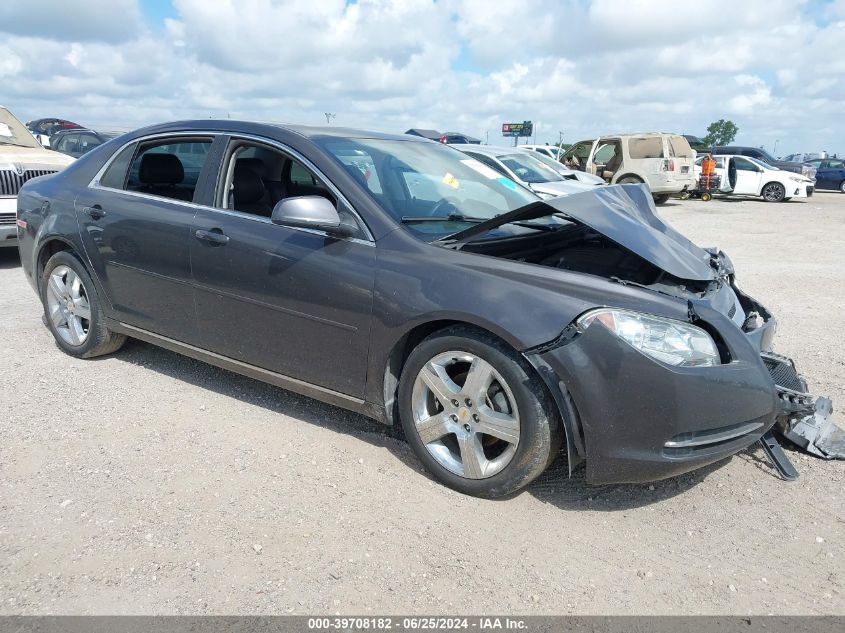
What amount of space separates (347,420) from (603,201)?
1874 mm

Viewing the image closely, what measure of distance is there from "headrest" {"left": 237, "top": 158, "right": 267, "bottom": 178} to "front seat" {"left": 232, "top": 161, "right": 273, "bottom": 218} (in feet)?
0.04

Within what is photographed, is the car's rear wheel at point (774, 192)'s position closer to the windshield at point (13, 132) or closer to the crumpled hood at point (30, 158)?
the crumpled hood at point (30, 158)

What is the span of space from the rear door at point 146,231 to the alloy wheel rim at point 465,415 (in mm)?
1632

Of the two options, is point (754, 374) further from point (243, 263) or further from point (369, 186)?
point (243, 263)

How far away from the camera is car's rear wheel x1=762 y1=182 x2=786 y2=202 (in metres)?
22.0

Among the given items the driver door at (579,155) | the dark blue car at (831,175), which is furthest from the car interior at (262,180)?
the dark blue car at (831,175)

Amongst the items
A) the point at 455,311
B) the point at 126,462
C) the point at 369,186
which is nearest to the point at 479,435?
the point at 455,311

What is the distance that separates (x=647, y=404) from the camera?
2.72m

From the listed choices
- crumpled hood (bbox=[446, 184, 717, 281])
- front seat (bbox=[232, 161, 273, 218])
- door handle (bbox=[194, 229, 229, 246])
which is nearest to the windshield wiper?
crumpled hood (bbox=[446, 184, 717, 281])

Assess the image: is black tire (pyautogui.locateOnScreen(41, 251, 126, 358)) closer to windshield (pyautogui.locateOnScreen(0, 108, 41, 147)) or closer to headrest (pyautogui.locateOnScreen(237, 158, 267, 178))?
headrest (pyautogui.locateOnScreen(237, 158, 267, 178))

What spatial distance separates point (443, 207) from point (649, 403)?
1613mm

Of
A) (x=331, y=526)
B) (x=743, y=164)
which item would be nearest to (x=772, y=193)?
(x=743, y=164)

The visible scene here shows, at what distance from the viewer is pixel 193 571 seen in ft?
8.55

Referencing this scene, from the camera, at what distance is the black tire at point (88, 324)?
15.0ft
